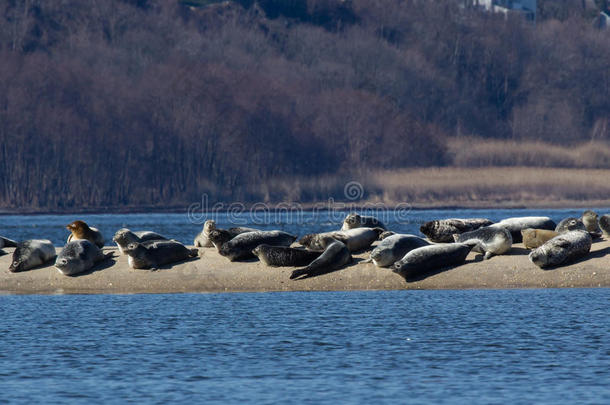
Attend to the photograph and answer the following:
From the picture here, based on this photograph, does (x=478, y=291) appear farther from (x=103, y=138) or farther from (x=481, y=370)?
(x=103, y=138)

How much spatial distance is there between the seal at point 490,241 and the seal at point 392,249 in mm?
1802

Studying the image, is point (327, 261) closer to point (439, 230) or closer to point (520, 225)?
point (439, 230)

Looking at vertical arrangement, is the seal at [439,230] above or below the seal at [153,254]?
above

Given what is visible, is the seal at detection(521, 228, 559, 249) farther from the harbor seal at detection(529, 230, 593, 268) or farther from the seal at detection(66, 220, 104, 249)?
the seal at detection(66, 220, 104, 249)

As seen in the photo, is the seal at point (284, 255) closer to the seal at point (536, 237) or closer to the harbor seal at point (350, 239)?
the harbor seal at point (350, 239)

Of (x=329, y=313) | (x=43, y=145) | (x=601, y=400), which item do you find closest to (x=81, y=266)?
(x=329, y=313)

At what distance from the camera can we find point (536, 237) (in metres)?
33.5

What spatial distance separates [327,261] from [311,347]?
9.15 m

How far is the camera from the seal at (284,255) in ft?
109

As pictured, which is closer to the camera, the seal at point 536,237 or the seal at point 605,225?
the seal at point 536,237

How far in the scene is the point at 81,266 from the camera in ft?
113

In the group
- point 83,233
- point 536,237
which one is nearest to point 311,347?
point 536,237

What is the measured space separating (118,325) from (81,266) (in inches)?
295

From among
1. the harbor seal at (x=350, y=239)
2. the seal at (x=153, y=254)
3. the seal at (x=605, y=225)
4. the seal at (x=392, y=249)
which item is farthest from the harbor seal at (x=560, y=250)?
A: the seal at (x=153, y=254)
